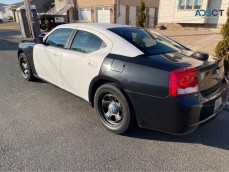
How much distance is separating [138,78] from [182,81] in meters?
0.52

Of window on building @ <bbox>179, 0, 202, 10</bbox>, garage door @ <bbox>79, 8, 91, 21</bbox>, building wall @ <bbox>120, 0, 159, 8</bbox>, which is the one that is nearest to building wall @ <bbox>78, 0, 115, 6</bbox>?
garage door @ <bbox>79, 8, 91, 21</bbox>

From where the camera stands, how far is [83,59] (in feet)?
10.4

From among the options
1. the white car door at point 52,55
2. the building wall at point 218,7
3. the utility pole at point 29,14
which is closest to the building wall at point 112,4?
the building wall at point 218,7

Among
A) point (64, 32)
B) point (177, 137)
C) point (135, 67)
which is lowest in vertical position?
point (177, 137)

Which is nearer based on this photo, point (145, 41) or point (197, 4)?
point (145, 41)

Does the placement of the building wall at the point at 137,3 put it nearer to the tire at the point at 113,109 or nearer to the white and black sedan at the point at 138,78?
the white and black sedan at the point at 138,78

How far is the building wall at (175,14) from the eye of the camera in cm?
1541

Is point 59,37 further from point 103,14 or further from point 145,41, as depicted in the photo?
point 103,14

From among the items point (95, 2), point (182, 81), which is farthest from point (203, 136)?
point (95, 2)

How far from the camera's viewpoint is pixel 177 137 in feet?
9.57

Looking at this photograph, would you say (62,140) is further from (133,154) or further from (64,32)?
(64,32)

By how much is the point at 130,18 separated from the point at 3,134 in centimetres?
2378

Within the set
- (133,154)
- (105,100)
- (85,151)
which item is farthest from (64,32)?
(133,154)

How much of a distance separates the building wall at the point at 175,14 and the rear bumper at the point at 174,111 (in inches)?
575
